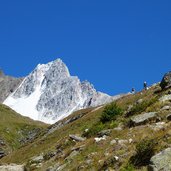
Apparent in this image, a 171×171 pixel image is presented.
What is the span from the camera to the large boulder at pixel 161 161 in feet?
52.2

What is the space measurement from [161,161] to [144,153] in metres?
1.84

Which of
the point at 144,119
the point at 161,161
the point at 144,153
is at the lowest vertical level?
the point at 161,161

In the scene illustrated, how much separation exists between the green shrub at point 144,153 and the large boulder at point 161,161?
1013 mm

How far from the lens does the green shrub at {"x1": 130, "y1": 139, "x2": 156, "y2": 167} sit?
1784 cm

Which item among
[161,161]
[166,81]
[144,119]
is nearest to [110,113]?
[144,119]

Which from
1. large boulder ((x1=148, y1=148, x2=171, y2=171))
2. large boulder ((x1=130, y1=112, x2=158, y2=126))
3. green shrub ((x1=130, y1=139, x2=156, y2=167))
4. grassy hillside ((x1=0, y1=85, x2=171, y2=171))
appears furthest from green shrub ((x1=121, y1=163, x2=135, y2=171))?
large boulder ((x1=130, y1=112, x2=158, y2=126))

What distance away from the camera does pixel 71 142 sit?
2884cm

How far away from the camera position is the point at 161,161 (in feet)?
53.4

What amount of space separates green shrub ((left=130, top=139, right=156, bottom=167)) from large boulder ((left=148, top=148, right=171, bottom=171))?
1.01 meters

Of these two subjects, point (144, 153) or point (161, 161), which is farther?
point (144, 153)

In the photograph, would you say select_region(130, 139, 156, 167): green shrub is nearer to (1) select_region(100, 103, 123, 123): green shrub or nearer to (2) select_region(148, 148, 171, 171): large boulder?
(2) select_region(148, 148, 171, 171): large boulder

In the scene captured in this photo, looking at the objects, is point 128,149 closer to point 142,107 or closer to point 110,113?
point 142,107

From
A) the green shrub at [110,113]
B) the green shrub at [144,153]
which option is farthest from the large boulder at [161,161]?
the green shrub at [110,113]

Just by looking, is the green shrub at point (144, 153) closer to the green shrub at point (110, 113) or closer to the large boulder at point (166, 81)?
the green shrub at point (110, 113)
